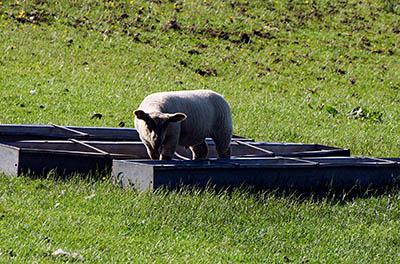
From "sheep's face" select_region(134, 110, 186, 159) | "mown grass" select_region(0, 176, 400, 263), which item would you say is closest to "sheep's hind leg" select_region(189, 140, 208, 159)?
"mown grass" select_region(0, 176, 400, 263)

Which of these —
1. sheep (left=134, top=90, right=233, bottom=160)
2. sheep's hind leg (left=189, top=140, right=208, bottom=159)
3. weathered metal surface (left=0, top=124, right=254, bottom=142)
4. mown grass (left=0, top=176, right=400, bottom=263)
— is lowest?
weathered metal surface (left=0, top=124, right=254, bottom=142)

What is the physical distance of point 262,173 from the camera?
305 inches

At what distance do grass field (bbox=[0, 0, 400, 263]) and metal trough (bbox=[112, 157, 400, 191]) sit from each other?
231 mm

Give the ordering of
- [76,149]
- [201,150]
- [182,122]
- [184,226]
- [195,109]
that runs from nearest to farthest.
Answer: [184,226], [182,122], [195,109], [201,150], [76,149]

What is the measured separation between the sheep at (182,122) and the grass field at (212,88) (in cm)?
66

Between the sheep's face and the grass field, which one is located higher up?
the sheep's face

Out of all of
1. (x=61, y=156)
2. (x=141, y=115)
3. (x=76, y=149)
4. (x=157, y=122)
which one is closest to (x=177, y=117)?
(x=157, y=122)

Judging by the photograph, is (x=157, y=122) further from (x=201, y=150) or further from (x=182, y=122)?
(x=201, y=150)

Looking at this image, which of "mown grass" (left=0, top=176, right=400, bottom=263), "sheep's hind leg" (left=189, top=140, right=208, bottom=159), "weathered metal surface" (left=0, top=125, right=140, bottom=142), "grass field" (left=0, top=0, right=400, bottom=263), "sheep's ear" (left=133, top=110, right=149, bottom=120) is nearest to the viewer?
"mown grass" (left=0, top=176, right=400, bottom=263)

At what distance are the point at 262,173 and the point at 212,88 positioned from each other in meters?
8.39

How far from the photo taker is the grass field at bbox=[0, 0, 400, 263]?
564cm

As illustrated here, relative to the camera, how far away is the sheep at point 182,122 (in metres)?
6.90

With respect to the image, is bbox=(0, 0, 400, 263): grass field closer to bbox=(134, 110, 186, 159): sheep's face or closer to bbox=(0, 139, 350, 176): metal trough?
bbox=(0, 139, 350, 176): metal trough

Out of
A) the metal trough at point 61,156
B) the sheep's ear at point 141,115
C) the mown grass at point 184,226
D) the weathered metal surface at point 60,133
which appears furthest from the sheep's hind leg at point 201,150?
the weathered metal surface at point 60,133
